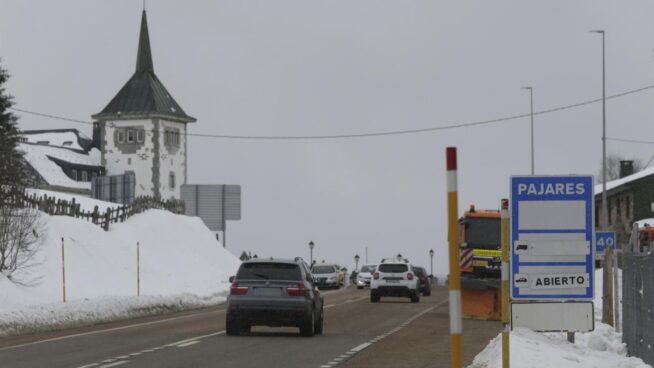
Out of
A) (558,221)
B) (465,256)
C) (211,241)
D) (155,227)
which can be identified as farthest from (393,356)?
(211,241)

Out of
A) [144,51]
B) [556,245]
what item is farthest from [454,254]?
[144,51]

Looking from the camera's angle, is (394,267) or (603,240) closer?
(603,240)

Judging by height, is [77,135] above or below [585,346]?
above

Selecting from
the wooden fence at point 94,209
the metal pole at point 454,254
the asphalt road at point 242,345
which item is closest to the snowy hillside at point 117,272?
the wooden fence at point 94,209

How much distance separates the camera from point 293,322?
2683 cm

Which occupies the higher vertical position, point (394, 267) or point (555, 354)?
point (555, 354)

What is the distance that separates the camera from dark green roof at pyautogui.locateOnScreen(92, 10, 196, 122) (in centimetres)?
15075

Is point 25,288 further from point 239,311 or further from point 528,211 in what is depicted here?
point 528,211

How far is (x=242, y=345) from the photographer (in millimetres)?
23656

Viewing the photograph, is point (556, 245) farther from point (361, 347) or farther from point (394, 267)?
point (394, 267)

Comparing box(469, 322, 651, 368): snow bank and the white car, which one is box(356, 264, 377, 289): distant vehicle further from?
box(469, 322, 651, 368): snow bank

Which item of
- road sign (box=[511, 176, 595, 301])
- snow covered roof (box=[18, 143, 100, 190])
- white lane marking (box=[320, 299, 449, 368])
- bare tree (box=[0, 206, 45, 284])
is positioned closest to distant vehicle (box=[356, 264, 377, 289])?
bare tree (box=[0, 206, 45, 284])

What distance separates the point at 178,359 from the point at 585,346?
6.35 m

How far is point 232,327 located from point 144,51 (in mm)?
128256
